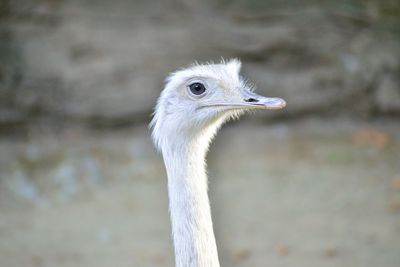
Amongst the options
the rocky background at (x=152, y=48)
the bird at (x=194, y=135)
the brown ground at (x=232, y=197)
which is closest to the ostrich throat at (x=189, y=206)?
the bird at (x=194, y=135)

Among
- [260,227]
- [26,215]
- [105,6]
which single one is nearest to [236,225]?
[260,227]

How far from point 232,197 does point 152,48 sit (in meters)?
1.76

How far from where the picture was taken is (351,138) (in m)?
6.82

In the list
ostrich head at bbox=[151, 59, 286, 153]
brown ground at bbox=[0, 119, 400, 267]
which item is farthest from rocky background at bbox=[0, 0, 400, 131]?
ostrich head at bbox=[151, 59, 286, 153]

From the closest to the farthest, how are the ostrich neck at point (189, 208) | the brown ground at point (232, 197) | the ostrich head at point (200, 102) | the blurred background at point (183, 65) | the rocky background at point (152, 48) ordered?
the ostrich neck at point (189, 208) < the ostrich head at point (200, 102) < the brown ground at point (232, 197) < the blurred background at point (183, 65) < the rocky background at point (152, 48)

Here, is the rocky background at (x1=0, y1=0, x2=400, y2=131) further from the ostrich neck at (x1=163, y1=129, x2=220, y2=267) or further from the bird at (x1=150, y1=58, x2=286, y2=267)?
the ostrich neck at (x1=163, y1=129, x2=220, y2=267)

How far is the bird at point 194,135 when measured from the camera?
2764 millimetres

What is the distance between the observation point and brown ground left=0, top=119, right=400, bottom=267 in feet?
16.8

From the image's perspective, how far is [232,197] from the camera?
5941 mm

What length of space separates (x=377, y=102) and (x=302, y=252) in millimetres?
2454

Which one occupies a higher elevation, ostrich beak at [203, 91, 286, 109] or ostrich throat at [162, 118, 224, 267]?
ostrich beak at [203, 91, 286, 109]

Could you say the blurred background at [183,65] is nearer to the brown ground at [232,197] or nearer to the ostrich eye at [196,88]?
the brown ground at [232,197]

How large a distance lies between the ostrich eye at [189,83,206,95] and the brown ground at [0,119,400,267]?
2.20 metres

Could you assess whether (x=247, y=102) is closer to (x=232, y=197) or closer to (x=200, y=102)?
(x=200, y=102)
